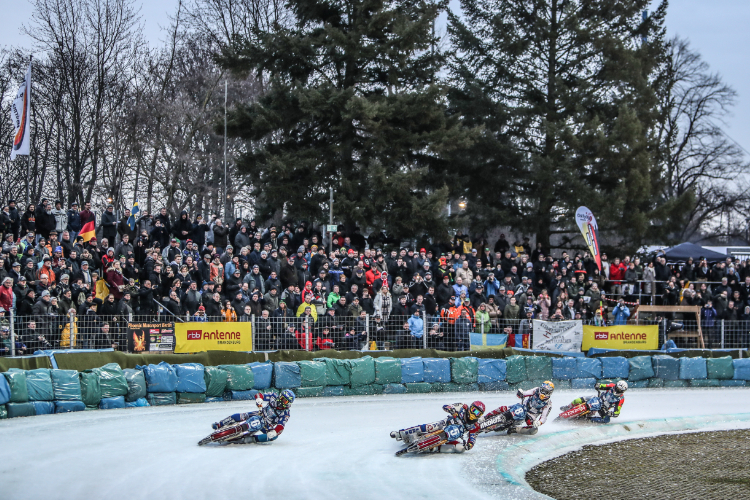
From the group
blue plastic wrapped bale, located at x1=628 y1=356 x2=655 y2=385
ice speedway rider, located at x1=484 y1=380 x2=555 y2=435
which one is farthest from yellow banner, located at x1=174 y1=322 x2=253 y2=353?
blue plastic wrapped bale, located at x1=628 y1=356 x2=655 y2=385

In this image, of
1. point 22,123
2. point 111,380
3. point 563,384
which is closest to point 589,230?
point 563,384

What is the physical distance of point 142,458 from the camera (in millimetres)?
9312

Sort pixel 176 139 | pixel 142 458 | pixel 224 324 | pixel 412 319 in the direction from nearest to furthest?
pixel 142 458 → pixel 224 324 → pixel 412 319 → pixel 176 139

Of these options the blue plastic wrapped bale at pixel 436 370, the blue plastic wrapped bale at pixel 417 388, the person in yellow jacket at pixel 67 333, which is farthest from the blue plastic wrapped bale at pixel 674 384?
the person in yellow jacket at pixel 67 333

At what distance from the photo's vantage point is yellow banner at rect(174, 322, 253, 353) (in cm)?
1591

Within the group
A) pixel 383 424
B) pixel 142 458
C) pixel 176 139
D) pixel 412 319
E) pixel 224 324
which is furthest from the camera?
pixel 176 139

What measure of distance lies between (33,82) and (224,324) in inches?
893

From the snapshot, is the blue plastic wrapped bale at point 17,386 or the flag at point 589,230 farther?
the flag at point 589,230

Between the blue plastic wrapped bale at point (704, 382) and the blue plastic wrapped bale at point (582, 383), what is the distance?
113 inches

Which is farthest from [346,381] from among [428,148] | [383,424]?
[428,148]

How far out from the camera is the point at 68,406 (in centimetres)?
1335

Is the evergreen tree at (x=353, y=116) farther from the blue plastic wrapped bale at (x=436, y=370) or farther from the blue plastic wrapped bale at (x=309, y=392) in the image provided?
the blue plastic wrapped bale at (x=309, y=392)

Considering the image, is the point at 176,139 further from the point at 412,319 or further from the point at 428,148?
the point at 412,319

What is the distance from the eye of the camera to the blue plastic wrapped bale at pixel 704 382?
1958 centimetres
